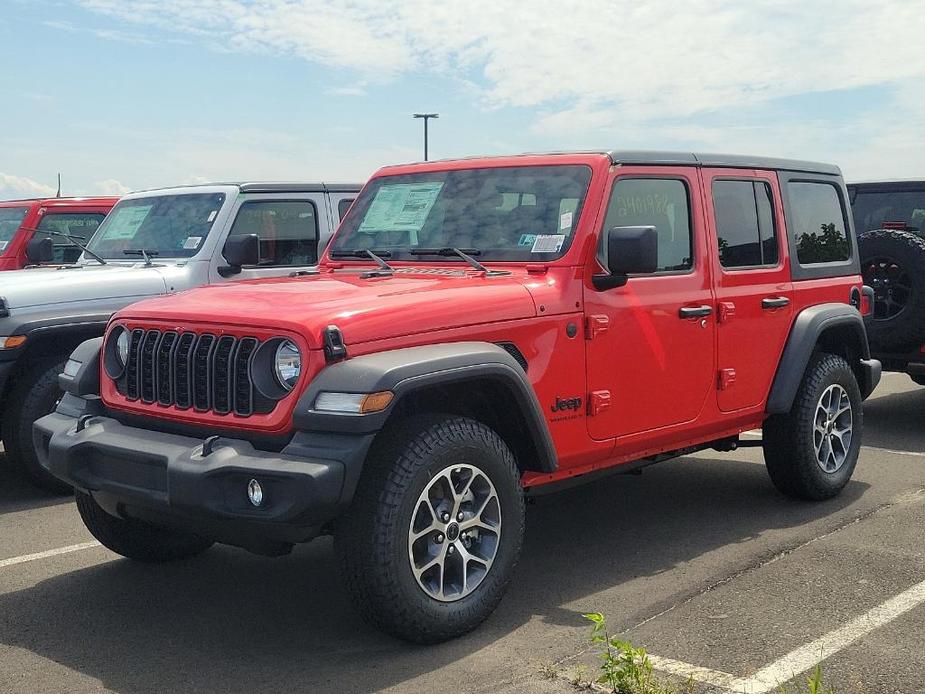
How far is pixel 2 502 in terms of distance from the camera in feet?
22.3

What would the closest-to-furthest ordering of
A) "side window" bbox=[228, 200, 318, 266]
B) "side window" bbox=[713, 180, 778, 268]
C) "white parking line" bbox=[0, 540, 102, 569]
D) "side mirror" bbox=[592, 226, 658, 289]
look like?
"side mirror" bbox=[592, 226, 658, 289], "white parking line" bbox=[0, 540, 102, 569], "side window" bbox=[713, 180, 778, 268], "side window" bbox=[228, 200, 318, 266]

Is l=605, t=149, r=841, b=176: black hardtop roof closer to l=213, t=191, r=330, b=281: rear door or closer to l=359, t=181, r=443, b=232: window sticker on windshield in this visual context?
l=359, t=181, r=443, b=232: window sticker on windshield

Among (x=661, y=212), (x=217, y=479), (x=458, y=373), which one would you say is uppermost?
(x=661, y=212)

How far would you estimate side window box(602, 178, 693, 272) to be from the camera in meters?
5.10

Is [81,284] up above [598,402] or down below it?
above

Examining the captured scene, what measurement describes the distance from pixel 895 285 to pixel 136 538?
5902 mm

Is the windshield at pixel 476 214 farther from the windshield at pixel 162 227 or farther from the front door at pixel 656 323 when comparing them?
the windshield at pixel 162 227

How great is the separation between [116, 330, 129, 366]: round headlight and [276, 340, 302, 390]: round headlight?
0.97 metres

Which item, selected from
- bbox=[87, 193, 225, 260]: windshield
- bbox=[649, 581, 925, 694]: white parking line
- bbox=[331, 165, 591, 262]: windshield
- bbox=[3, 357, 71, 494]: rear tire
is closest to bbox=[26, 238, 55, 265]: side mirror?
bbox=[87, 193, 225, 260]: windshield

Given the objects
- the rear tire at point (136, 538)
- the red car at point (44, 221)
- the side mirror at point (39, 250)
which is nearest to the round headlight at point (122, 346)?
the rear tire at point (136, 538)

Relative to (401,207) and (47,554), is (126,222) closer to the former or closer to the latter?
(47,554)

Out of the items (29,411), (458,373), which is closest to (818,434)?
(458,373)

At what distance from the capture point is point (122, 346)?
186 inches

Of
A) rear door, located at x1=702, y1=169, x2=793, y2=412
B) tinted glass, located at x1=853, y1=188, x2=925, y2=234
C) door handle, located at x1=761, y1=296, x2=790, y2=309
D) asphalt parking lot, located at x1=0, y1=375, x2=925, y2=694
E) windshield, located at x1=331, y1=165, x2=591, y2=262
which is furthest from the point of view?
tinted glass, located at x1=853, y1=188, x2=925, y2=234
